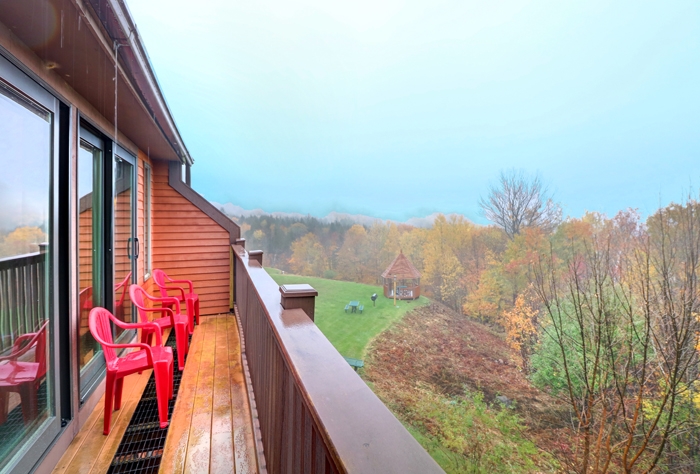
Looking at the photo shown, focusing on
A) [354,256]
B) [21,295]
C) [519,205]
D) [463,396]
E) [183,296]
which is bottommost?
[463,396]

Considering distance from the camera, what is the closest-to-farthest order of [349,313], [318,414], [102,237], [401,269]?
[318,414], [102,237], [349,313], [401,269]

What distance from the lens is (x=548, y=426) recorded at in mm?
11781

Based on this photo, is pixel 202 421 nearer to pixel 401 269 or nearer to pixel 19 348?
pixel 19 348

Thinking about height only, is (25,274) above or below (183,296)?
above

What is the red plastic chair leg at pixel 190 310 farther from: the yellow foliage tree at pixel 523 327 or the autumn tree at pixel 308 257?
the autumn tree at pixel 308 257

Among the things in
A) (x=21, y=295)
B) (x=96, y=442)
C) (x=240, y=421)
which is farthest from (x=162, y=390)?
(x=21, y=295)

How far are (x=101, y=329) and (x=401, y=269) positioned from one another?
76.1 feet

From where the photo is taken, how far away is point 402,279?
23859mm

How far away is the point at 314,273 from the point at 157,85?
81.4 ft

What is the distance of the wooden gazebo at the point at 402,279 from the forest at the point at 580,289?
49.8 inches

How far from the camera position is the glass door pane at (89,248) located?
7.43 ft

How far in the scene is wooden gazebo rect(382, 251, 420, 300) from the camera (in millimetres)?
23688

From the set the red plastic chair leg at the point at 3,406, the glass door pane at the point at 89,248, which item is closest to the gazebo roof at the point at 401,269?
the glass door pane at the point at 89,248

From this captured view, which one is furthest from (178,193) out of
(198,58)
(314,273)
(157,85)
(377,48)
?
(377,48)
